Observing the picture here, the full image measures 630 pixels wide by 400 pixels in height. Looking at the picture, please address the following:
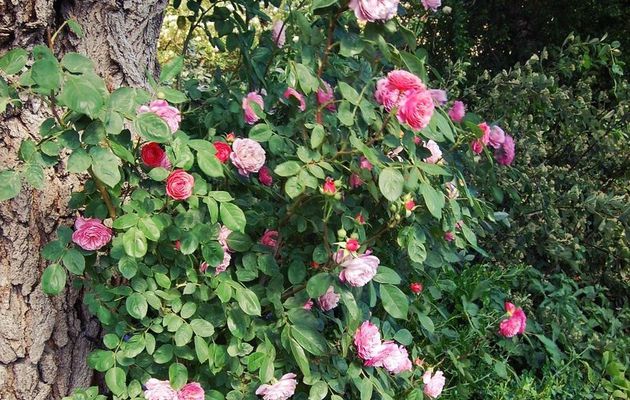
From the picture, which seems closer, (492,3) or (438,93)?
(438,93)

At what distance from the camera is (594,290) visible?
3.13 metres

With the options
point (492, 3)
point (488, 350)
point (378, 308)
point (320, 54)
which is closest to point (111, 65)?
point (320, 54)

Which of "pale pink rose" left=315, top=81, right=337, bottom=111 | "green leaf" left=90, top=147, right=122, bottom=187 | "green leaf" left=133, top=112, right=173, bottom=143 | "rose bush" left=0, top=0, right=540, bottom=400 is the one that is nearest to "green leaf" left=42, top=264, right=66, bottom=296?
"rose bush" left=0, top=0, right=540, bottom=400

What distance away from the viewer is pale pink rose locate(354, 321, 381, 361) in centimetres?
176

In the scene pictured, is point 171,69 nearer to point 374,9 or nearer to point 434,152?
point 374,9

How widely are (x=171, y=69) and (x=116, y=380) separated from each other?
698 mm

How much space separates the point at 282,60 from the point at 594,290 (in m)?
1.70

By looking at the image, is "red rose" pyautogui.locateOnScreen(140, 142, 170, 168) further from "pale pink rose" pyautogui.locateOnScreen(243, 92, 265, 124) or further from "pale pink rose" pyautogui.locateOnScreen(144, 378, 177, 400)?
"pale pink rose" pyautogui.locateOnScreen(144, 378, 177, 400)

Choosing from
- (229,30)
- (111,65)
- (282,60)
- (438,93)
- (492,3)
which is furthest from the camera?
(492,3)

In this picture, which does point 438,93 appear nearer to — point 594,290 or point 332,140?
point 332,140

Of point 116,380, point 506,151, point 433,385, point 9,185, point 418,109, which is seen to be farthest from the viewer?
point 506,151

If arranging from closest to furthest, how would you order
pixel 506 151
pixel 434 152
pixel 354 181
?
pixel 354 181 → pixel 434 152 → pixel 506 151

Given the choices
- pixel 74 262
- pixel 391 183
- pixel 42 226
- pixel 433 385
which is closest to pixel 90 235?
pixel 74 262

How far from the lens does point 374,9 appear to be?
4.61 ft
